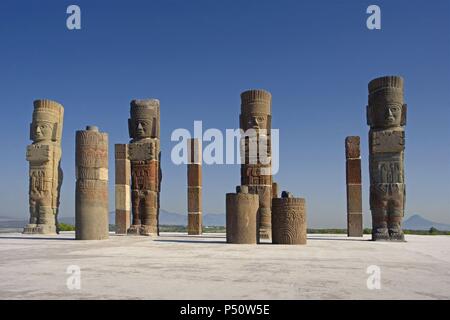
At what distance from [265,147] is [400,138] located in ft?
16.5

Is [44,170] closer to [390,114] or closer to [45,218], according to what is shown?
[45,218]

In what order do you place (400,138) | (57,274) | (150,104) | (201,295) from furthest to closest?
(150,104) < (400,138) < (57,274) < (201,295)

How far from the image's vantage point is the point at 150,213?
62.5ft

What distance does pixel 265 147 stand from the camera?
58.9ft

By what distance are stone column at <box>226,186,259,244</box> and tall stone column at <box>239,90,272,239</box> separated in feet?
14.3

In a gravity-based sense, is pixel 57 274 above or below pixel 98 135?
below

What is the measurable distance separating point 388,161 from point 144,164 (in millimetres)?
9870

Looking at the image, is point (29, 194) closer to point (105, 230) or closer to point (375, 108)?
point (105, 230)

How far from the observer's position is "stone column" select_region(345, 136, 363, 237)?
64.2ft

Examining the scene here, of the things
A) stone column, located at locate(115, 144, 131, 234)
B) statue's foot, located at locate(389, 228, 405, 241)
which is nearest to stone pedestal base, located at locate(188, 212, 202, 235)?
stone column, located at locate(115, 144, 131, 234)

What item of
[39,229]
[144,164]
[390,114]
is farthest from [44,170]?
[390,114]

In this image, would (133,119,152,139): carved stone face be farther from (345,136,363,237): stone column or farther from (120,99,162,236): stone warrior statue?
(345,136,363,237): stone column

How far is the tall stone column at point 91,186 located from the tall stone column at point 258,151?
5.48m

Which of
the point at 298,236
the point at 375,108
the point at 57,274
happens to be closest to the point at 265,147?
the point at 375,108
